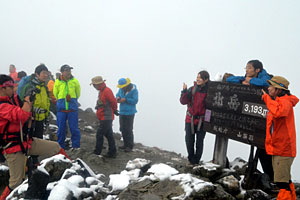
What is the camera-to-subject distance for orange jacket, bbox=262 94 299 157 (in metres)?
4.12

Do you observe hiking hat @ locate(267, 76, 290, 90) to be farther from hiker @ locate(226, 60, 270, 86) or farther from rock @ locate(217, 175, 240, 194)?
rock @ locate(217, 175, 240, 194)

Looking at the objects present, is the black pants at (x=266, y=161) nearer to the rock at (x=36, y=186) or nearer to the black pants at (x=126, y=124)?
the rock at (x=36, y=186)

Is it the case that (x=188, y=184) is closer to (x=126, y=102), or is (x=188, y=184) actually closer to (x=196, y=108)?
(x=196, y=108)

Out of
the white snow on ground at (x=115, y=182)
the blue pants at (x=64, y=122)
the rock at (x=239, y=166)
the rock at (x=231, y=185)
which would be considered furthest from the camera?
the blue pants at (x=64, y=122)

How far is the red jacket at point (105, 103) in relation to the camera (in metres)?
8.03

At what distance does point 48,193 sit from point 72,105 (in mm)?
4121

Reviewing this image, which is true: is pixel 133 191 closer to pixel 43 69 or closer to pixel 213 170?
pixel 213 170

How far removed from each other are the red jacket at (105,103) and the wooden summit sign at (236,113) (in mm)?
3519

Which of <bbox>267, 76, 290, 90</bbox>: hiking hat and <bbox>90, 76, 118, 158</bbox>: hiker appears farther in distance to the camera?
<bbox>90, 76, 118, 158</bbox>: hiker

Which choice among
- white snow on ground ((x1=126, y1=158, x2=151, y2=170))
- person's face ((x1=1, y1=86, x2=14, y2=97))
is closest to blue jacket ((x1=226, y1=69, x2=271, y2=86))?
white snow on ground ((x1=126, y1=158, x2=151, y2=170))

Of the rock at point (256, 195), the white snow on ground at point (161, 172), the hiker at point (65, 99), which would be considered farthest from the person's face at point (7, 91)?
the rock at point (256, 195)

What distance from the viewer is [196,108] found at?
6324 mm

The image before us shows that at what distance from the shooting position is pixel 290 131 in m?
4.27

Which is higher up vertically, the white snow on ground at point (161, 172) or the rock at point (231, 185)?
the white snow on ground at point (161, 172)
